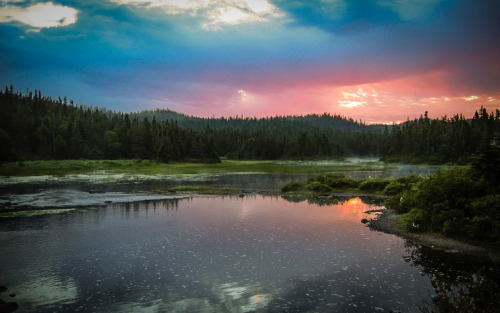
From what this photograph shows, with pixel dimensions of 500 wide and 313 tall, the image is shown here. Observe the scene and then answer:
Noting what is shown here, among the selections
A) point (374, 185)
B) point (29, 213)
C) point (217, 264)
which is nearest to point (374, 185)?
point (374, 185)

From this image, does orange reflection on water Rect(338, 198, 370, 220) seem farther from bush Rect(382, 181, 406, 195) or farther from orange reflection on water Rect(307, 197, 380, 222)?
bush Rect(382, 181, 406, 195)

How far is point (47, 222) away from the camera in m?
28.4

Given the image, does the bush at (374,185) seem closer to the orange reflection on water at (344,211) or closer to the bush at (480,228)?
the orange reflection on water at (344,211)

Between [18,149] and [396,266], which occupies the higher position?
[18,149]

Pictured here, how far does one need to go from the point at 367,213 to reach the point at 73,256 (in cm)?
2594

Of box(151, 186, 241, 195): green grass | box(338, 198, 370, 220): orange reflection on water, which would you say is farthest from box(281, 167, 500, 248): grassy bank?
box(151, 186, 241, 195): green grass

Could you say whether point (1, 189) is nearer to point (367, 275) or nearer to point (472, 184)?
point (367, 275)

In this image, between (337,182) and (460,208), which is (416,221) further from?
(337,182)

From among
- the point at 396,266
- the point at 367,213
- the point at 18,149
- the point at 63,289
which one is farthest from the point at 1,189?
the point at 18,149

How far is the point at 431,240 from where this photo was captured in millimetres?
22859

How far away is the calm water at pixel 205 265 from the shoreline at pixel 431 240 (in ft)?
4.59

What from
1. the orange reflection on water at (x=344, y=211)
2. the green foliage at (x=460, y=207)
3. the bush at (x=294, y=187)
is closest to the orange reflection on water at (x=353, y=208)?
the orange reflection on water at (x=344, y=211)

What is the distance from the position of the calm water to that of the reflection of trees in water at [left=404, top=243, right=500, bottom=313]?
0.62m

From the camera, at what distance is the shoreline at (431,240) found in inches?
781
